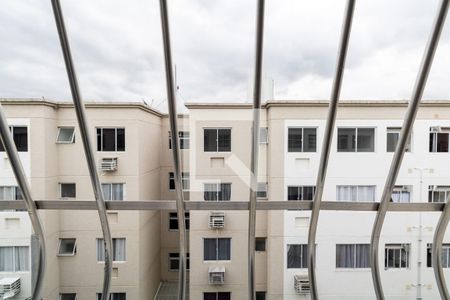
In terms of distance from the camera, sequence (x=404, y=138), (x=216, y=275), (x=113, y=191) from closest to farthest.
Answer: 1. (x=404, y=138)
2. (x=113, y=191)
3. (x=216, y=275)

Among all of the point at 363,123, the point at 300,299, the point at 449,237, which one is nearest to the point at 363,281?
the point at 300,299

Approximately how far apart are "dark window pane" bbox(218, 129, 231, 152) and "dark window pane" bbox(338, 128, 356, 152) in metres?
1.25

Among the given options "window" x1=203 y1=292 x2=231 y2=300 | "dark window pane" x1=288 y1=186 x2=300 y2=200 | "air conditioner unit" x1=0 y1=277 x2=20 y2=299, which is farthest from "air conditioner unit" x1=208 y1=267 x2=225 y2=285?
"air conditioner unit" x1=0 y1=277 x2=20 y2=299

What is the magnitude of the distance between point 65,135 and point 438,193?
14.0 ft

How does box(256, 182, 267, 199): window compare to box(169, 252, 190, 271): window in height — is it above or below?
above

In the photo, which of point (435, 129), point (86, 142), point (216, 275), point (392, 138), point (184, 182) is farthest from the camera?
point (216, 275)

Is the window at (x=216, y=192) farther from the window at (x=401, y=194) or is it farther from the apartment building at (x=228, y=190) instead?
the window at (x=401, y=194)

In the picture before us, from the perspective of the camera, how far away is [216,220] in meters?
3.06

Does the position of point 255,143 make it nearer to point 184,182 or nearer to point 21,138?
point 184,182

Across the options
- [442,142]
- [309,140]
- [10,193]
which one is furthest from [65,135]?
[442,142]

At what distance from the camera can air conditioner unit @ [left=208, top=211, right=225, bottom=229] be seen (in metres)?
2.98

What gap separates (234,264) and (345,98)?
2428 millimetres

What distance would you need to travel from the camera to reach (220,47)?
2344 mm

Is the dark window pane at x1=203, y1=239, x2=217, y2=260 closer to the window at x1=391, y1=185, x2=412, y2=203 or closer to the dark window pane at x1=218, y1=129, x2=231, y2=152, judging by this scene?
the dark window pane at x1=218, y1=129, x2=231, y2=152
